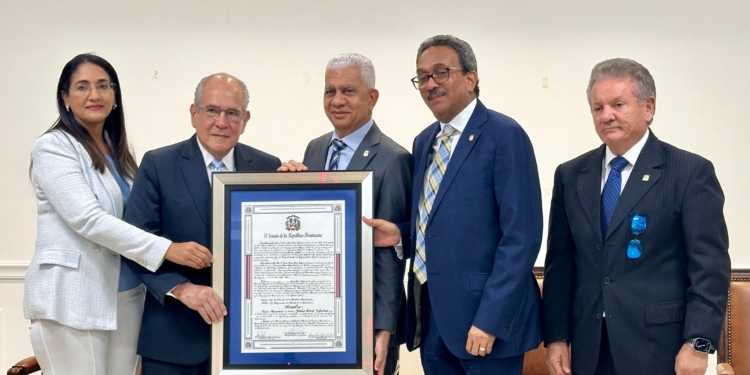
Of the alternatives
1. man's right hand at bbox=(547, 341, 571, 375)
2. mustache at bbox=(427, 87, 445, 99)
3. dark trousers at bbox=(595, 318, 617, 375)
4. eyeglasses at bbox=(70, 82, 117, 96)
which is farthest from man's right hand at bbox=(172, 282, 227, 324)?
dark trousers at bbox=(595, 318, 617, 375)

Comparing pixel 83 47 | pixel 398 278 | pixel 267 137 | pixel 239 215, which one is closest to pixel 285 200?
pixel 239 215

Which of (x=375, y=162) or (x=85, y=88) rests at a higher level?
(x=85, y=88)

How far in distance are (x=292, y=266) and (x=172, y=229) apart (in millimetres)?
468

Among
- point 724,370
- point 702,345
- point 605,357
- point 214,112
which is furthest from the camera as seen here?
point 724,370

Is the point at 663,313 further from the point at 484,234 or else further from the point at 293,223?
the point at 293,223

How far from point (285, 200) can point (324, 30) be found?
2146mm

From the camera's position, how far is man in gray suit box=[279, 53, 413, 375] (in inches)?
90.9

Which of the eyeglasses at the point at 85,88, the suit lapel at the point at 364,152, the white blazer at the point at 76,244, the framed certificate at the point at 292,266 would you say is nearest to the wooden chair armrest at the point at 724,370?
the framed certificate at the point at 292,266

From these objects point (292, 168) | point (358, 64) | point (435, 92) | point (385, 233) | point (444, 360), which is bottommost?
point (444, 360)

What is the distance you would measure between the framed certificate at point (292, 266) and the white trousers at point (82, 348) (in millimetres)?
517

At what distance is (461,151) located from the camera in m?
2.28

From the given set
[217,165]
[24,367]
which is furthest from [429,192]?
[24,367]

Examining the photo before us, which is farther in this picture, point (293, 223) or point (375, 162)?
point (375, 162)

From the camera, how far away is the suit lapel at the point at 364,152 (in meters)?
2.46
